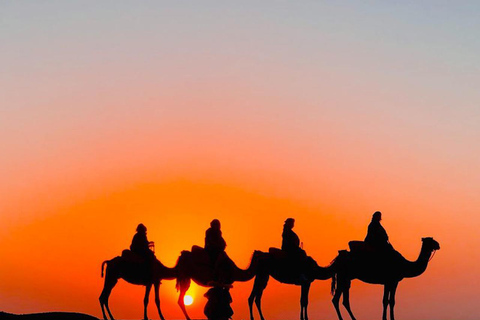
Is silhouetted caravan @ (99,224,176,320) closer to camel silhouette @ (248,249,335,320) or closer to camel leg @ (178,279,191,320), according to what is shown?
camel leg @ (178,279,191,320)

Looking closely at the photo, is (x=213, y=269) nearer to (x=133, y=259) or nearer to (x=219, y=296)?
(x=133, y=259)

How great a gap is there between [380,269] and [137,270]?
303 inches

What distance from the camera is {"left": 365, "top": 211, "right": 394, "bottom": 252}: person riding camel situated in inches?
1401

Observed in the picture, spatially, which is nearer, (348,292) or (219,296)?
(219,296)

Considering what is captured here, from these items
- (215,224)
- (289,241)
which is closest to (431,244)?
(289,241)

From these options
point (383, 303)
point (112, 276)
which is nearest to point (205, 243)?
point (112, 276)

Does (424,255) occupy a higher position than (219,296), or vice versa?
(424,255)

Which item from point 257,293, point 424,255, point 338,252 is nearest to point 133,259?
point 257,293

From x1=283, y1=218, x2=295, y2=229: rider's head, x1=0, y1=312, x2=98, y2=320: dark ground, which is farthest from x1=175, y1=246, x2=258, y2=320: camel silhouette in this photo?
x1=0, y1=312, x2=98, y2=320: dark ground

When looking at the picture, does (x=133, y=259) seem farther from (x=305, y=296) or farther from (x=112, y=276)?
(x=305, y=296)

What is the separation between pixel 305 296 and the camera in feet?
117

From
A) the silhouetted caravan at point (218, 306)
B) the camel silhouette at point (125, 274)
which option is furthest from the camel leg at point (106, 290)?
the silhouetted caravan at point (218, 306)

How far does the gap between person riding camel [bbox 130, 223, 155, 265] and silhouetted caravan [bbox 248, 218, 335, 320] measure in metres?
3.43

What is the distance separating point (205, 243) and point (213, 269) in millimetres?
869
